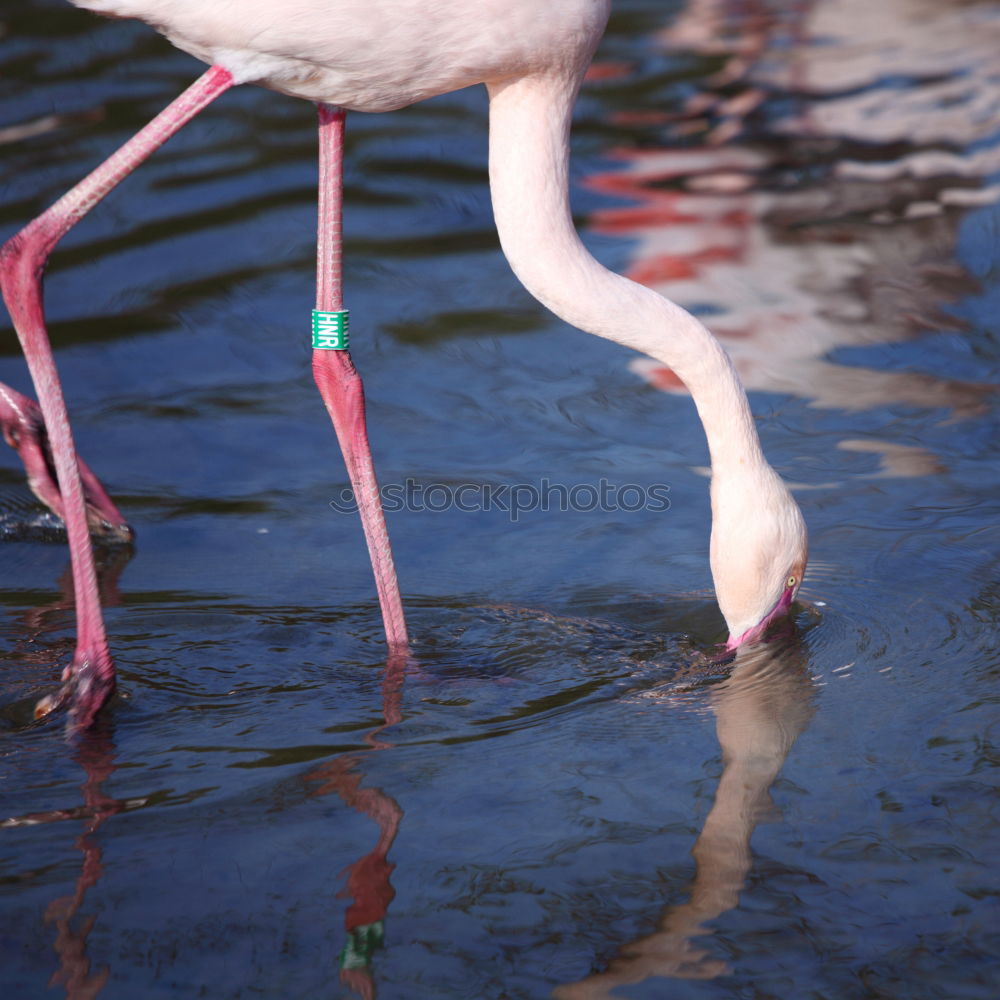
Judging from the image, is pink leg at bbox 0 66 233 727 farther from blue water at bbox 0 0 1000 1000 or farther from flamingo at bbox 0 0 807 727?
blue water at bbox 0 0 1000 1000

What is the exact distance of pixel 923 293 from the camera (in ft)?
21.8

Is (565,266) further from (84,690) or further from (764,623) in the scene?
(84,690)

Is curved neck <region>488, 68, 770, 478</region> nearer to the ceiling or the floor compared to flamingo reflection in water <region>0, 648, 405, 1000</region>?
nearer to the ceiling

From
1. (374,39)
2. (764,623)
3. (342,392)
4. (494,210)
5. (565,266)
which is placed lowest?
(764,623)

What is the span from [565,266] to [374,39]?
0.76 m

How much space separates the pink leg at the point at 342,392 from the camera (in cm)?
396

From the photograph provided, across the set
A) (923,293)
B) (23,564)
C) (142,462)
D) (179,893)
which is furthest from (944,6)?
(179,893)

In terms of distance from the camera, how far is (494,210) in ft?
12.3

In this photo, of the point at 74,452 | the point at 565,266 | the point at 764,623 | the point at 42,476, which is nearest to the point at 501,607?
the point at 764,623

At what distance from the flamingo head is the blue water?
14cm

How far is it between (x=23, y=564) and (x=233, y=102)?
541cm

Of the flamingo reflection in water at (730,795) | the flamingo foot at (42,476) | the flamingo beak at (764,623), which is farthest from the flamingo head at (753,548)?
the flamingo foot at (42,476)

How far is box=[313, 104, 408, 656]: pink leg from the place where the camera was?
156 inches

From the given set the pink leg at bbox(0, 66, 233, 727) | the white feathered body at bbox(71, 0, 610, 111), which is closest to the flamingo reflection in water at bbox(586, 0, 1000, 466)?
the white feathered body at bbox(71, 0, 610, 111)
